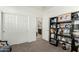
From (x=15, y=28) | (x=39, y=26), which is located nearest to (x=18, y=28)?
(x=15, y=28)

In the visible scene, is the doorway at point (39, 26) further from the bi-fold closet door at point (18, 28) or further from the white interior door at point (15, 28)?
the white interior door at point (15, 28)

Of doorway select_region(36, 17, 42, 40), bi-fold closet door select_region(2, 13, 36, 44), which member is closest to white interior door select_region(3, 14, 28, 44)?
bi-fold closet door select_region(2, 13, 36, 44)

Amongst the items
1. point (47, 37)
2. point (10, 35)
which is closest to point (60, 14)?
point (47, 37)

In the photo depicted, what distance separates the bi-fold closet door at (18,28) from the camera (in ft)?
4.13

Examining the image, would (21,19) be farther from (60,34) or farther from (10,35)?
(60,34)

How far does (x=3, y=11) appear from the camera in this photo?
1.17 metres

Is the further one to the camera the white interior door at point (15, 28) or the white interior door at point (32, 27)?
the white interior door at point (32, 27)

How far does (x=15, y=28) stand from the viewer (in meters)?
1.31

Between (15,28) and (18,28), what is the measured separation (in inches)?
2.0

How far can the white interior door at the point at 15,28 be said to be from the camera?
1.26 m

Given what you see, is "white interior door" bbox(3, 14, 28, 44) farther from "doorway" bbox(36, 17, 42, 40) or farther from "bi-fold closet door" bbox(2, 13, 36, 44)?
"doorway" bbox(36, 17, 42, 40)

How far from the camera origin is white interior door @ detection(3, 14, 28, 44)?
49.4 inches

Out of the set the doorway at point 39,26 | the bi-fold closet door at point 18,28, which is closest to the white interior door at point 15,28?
the bi-fold closet door at point 18,28

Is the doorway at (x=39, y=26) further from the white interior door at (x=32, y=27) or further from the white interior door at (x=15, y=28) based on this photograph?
the white interior door at (x=15, y=28)
